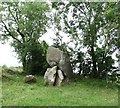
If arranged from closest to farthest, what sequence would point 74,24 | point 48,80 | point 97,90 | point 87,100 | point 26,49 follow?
1. point 87,100
2. point 97,90
3. point 48,80
4. point 74,24
5. point 26,49

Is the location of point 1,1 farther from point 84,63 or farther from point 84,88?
point 84,88

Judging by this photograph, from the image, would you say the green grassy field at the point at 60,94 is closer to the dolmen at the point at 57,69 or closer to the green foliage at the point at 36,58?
the dolmen at the point at 57,69

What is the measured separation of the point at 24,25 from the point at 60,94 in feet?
26.6

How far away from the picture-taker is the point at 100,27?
16516 millimetres

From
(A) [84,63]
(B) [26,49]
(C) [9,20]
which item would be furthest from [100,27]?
(C) [9,20]

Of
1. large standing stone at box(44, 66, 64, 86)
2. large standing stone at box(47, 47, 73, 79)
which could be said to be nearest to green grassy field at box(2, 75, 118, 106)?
large standing stone at box(44, 66, 64, 86)

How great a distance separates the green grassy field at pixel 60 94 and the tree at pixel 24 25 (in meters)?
3.37

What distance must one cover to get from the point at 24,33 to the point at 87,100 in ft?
31.5

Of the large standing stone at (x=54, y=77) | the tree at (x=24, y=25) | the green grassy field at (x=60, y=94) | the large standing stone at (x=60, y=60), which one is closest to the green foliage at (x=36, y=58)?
the tree at (x=24, y=25)

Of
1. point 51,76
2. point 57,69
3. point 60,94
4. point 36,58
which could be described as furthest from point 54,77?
point 36,58

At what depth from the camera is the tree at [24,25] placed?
1908cm

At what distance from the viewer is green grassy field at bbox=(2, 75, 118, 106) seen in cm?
1095

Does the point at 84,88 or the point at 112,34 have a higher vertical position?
the point at 112,34

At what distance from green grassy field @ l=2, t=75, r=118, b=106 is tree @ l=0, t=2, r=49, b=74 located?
3372 mm
